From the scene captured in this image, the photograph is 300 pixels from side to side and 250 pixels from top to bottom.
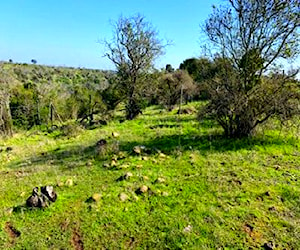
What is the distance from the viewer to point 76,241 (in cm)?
500

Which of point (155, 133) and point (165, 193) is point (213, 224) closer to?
point (165, 193)

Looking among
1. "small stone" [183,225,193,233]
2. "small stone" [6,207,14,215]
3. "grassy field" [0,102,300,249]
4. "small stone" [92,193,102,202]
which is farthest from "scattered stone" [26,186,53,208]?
"small stone" [183,225,193,233]

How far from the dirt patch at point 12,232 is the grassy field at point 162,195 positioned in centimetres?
2

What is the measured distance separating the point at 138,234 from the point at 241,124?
6.40 metres

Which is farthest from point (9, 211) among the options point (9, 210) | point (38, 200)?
point (38, 200)

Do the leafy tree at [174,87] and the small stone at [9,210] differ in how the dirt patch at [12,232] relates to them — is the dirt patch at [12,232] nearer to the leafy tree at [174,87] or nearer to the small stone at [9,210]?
the small stone at [9,210]

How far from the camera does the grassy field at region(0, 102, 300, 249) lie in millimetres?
5043

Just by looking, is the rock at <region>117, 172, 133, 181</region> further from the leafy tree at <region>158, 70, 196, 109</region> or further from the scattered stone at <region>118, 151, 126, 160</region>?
the leafy tree at <region>158, 70, 196, 109</region>

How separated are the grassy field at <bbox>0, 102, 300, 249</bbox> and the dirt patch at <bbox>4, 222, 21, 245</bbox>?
0.7 inches

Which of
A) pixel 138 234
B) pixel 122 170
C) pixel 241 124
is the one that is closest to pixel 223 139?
pixel 241 124

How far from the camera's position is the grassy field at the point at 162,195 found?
16.5 ft

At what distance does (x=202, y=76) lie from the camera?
11.3 meters

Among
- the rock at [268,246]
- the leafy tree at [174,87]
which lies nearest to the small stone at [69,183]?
the rock at [268,246]

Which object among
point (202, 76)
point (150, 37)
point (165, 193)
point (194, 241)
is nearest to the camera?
point (194, 241)
